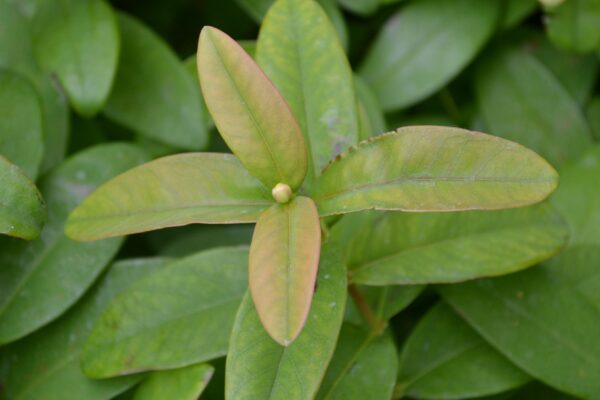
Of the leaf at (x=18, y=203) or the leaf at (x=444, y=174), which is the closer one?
the leaf at (x=444, y=174)

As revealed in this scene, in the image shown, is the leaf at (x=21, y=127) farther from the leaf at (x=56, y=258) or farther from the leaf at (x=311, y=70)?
the leaf at (x=311, y=70)

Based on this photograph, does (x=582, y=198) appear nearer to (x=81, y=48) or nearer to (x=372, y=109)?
(x=372, y=109)

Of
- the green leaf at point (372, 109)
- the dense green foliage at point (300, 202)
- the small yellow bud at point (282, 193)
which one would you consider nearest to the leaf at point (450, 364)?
the dense green foliage at point (300, 202)

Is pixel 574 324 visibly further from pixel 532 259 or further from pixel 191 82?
pixel 191 82

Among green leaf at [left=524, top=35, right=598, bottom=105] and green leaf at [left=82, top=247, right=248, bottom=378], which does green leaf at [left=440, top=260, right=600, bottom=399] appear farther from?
green leaf at [left=524, top=35, right=598, bottom=105]

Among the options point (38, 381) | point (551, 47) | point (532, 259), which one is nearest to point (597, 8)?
point (551, 47)

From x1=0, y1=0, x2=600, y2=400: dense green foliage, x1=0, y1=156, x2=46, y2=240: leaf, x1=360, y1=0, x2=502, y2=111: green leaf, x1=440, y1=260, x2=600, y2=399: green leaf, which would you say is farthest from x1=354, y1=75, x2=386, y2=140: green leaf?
x1=0, y1=156, x2=46, y2=240: leaf
